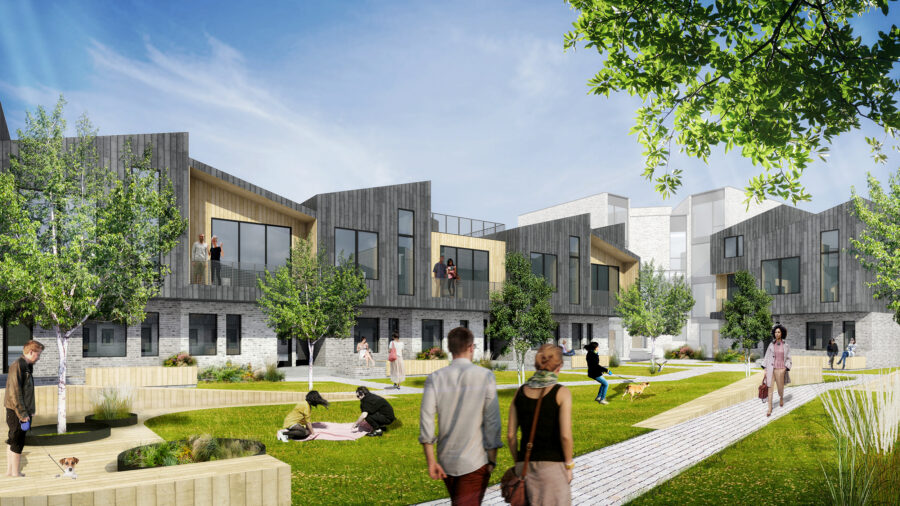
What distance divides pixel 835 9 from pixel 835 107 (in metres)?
1.71

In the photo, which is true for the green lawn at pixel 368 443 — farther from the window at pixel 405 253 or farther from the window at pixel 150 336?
the window at pixel 405 253

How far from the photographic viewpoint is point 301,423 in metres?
12.2

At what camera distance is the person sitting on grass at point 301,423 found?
1198 centimetres

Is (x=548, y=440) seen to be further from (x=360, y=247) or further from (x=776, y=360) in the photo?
(x=360, y=247)

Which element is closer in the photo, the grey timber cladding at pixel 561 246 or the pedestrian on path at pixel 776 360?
the pedestrian on path at pixel 776 360

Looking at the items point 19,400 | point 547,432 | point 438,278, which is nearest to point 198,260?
point 438,278

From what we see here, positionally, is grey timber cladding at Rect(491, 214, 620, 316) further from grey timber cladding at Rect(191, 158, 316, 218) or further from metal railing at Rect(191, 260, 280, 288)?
metal railing at Rect(191, 260, 280, 288)

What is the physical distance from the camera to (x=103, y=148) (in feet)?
84.3

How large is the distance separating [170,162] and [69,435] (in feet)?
57.1

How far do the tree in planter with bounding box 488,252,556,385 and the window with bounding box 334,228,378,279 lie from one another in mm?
12340

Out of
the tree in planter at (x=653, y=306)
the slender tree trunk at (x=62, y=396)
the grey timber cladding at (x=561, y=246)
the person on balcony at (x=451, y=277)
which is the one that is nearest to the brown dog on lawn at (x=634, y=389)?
the slender tree trunk at (x=62, y=396)

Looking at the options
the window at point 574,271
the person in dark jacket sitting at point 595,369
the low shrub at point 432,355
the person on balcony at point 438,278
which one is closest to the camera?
the person in dark jacket sitting at point 595,369

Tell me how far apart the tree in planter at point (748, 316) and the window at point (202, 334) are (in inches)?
902

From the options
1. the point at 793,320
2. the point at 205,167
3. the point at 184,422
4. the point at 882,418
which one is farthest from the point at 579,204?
the point at 882,418
